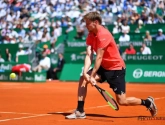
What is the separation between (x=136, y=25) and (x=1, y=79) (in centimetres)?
830

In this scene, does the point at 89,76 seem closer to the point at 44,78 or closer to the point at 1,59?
the point at 44,78

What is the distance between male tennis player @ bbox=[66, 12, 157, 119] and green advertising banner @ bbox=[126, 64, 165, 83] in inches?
533

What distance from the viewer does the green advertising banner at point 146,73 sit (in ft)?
73.4

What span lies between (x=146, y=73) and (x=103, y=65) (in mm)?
14036

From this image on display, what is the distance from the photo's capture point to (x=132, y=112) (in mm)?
10227

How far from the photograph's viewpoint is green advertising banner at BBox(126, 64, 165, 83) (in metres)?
22.4

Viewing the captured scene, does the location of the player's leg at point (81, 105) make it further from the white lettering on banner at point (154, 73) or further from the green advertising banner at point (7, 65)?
the green advertising banner at point (7, 65)

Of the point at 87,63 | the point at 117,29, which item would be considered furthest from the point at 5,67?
the point at 87,63

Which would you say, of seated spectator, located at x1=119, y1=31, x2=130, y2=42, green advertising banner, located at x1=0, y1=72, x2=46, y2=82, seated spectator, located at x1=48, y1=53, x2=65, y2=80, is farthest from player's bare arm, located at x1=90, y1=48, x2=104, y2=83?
seated spectator, located at x1=48, y1=53, x2=65, y2=80

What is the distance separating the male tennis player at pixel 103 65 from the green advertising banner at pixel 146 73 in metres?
13.5

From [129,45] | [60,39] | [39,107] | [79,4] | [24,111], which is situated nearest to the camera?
[24,111]

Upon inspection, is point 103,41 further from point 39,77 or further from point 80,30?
point 80,30

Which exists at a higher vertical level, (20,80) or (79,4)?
(79,4)

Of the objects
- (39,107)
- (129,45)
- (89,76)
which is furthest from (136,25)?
(89,76)
